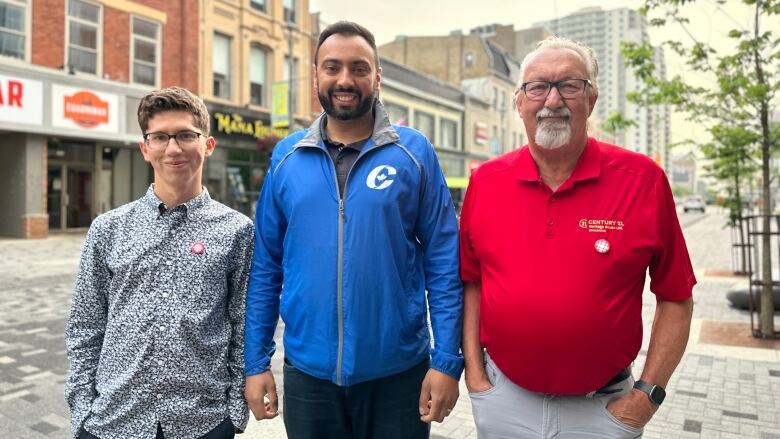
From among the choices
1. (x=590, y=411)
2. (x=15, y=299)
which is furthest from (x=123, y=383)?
(x=15, y=299)

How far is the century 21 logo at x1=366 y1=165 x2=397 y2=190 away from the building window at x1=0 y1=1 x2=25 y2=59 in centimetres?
1898

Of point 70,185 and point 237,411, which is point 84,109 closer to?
point 70,185

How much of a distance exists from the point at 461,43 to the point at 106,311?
52243 mm

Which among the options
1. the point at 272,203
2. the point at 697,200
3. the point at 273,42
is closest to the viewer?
the point at 272,203

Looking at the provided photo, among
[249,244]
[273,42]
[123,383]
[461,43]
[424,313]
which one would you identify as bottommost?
[123,383]

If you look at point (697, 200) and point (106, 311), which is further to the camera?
point (697, 200)

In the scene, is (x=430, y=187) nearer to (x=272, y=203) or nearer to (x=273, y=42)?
(x=272, y=203)

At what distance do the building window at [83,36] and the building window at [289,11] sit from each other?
9.50 meters

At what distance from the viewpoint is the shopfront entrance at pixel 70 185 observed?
66.8 feet

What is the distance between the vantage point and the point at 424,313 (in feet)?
7.84

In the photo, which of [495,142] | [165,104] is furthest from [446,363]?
[495,142]

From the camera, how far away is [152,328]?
2.14 meters

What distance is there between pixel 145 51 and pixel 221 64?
372 centimetres

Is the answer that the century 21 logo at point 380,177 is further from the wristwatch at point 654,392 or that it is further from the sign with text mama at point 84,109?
the sign with text mama at point 84,109
